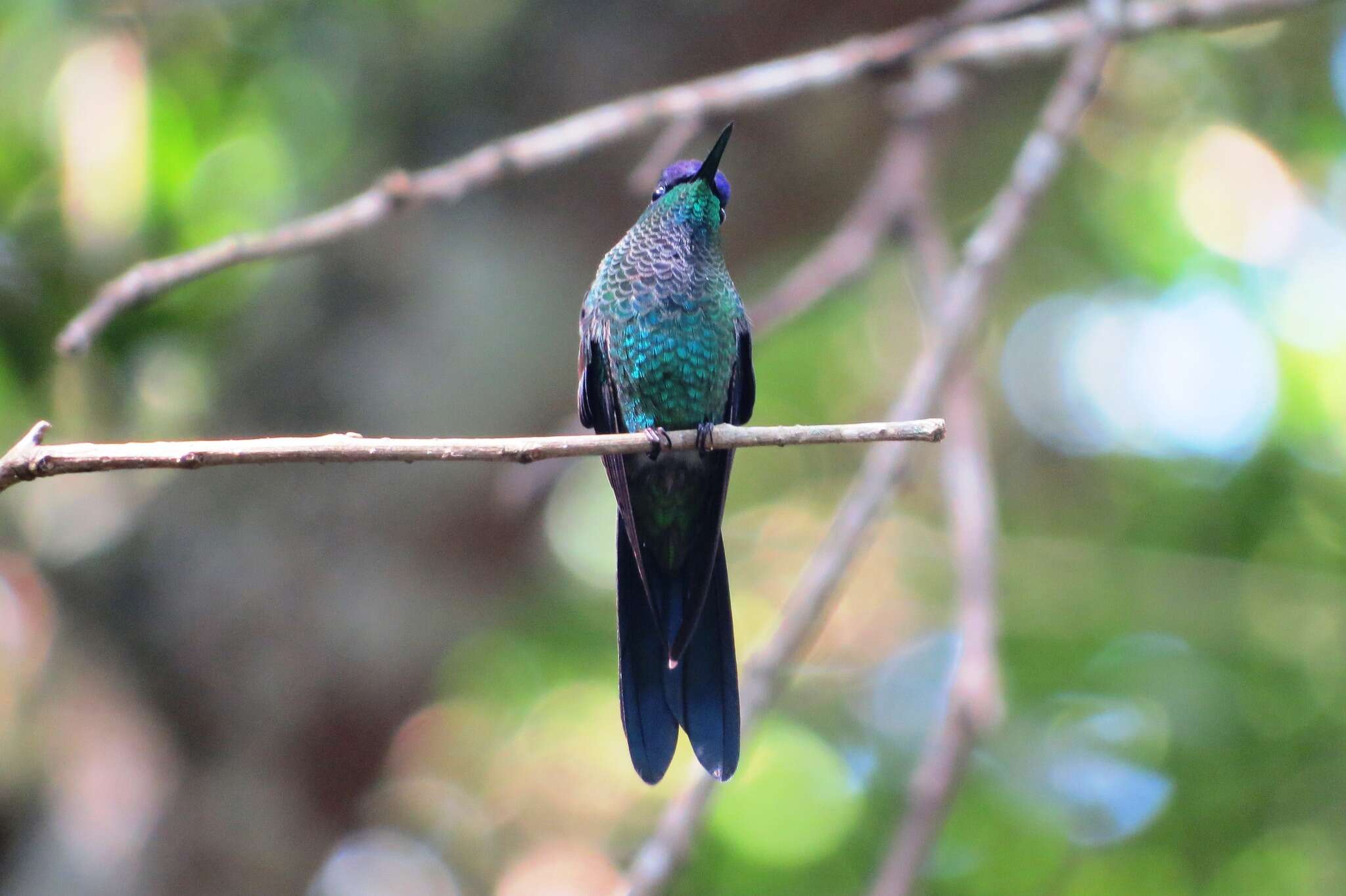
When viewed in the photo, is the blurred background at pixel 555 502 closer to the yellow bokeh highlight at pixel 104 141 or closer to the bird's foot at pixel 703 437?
the yellow bokeh highlight at pixel 104 141

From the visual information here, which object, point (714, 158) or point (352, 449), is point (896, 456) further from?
point (352, 449)

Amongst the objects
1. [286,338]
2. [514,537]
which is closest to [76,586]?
[286,338]

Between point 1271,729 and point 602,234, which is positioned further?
point 1271,729

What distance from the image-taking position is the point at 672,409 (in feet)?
7.84

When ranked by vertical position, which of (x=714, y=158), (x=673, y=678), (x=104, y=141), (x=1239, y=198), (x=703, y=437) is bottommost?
(x=673, y=678)

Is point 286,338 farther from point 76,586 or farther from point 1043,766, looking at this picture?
point 1043,766

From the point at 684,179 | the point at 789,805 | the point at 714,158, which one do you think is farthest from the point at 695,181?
the point at 789,805

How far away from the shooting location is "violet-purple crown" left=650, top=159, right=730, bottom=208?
228 centimetres

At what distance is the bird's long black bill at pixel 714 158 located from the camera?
167cm

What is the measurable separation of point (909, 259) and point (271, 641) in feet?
8.31

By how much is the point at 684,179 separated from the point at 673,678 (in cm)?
98

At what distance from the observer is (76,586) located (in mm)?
4316

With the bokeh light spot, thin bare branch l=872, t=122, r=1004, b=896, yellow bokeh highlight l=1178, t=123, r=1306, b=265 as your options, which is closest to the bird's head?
thin bare branch l=872, t=122, r=1004, b=896

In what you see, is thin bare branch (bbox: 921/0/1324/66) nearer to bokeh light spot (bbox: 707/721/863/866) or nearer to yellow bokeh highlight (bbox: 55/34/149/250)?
yellow bokeh highlight (bbox: 55/34/149/250)
